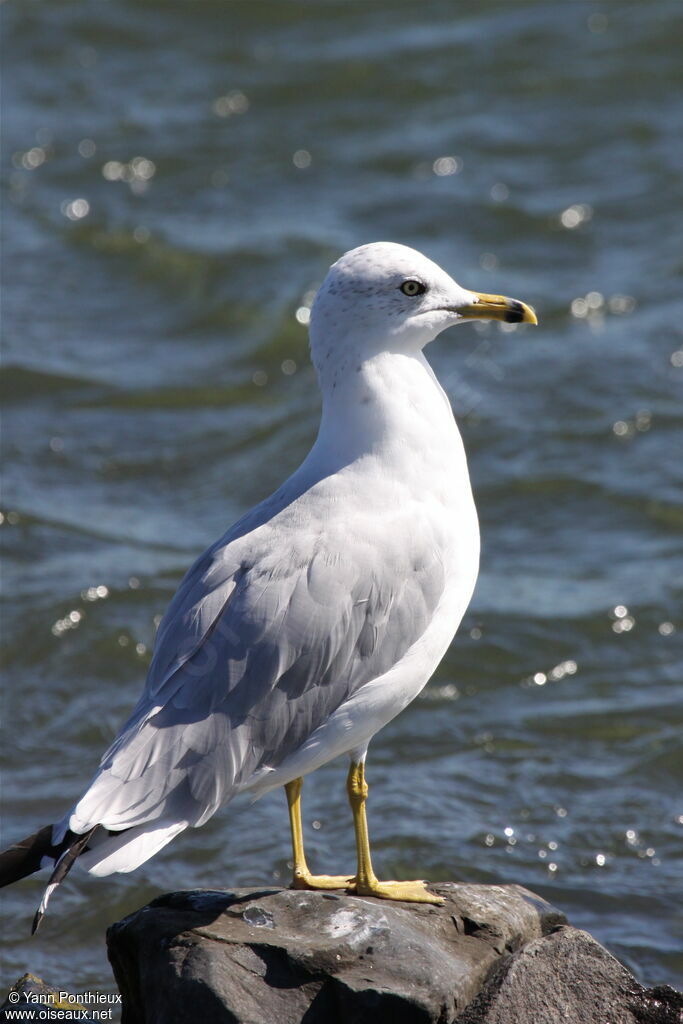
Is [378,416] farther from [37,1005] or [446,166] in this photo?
[446,166]

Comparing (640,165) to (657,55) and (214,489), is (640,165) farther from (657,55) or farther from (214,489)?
(214,489)

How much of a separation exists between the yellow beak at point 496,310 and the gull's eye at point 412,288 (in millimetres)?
202

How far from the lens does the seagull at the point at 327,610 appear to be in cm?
466

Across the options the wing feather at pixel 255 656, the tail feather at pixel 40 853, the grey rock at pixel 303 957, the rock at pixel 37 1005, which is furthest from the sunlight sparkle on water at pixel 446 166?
the tail feather at pixel 40 853

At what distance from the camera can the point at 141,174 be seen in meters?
14.4

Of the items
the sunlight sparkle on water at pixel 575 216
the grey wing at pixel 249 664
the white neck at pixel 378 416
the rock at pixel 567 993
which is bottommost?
the rock at pixel 567 993

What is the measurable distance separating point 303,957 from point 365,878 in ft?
2.45

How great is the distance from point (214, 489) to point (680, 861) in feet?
14.6

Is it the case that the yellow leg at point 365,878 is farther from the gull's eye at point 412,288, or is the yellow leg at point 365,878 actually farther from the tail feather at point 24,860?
the gull's eye at point 412,288

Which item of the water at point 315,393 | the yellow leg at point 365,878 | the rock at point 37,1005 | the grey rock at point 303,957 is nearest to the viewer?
the grey rock at point 303,957

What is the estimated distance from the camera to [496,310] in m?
5.66

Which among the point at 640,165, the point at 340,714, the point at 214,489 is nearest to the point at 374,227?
the point at 640,165

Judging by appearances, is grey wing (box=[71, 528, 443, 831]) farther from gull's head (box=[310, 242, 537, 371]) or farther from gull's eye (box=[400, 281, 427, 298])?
gull's eye (box=[400, 281, 427, 298])

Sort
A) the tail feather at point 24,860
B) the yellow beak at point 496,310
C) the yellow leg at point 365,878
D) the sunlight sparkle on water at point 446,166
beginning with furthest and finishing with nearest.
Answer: the sunlight sparkle on water at point 446,166, the yellow beak at point 496,310, the yellow leg at point 365,878, the tail feather at point 24,860
